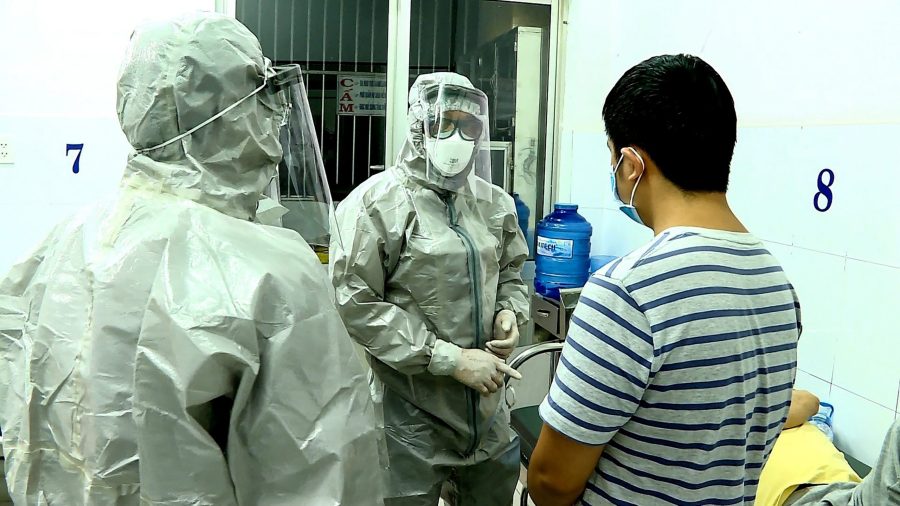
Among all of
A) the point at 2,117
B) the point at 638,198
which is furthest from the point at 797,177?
the point at 2,117

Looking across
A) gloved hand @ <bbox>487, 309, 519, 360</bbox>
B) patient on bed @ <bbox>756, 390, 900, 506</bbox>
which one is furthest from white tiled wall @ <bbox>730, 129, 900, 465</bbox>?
gloved hand @ <bbox>487, 309, 519, 360</bbox>

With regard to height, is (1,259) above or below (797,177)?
below

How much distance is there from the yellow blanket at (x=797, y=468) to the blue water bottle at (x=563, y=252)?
1.48 meters

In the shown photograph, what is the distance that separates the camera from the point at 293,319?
0.97 meters

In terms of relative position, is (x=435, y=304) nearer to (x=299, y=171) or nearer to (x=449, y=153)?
(x=449, y=153)

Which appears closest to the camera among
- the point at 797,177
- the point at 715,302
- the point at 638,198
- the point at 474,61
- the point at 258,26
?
the point at 715,302

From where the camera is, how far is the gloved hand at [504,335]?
6.34 feet

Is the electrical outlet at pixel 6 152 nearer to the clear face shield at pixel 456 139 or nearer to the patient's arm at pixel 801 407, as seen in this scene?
the clear face shield at pixel 456 139

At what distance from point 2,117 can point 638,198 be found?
269 cm

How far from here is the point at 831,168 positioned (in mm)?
1959

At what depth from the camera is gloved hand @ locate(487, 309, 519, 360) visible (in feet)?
6.34

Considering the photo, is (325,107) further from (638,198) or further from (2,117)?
(638,198)

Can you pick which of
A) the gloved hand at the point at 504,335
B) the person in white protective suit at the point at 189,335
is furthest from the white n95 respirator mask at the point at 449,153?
the person in white protective suit at the point at 189,335

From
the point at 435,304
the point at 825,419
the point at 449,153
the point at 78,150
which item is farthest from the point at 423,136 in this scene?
the point at 78,150
